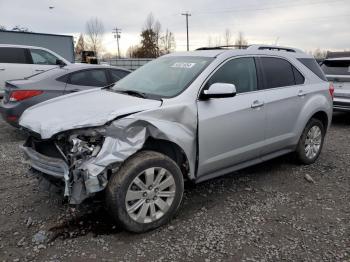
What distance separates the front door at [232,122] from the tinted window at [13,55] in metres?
8.61

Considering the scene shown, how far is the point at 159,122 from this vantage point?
3256 mm

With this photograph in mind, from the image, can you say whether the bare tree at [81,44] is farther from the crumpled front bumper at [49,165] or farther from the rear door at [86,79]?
the crumpled front bumper at [49,165]

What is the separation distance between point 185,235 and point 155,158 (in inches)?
31.1

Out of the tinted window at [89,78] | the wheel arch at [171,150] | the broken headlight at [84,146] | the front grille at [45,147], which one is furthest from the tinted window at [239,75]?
the tinted window at [89,78]

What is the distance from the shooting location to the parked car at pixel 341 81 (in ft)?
26.9

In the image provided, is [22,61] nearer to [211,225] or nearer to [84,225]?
[84,225]

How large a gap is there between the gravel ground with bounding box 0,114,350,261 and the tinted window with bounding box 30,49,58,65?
6.78 metres

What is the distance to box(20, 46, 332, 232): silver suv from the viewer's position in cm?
301

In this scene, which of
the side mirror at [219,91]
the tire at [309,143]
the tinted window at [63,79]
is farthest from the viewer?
the tinted window at [63,79]

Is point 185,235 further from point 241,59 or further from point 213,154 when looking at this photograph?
point 241,59

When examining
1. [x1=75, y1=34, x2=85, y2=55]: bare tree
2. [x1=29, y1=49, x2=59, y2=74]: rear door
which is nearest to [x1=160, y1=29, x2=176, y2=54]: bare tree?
[x1=75, y1=34, x2=85, y2=55]: bare tree

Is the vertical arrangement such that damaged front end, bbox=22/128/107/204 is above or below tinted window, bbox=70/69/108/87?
below

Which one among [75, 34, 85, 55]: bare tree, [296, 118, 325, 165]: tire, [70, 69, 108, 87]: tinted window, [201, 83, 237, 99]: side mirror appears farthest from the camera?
Result: [75, 34, 85, 55]: bare tree

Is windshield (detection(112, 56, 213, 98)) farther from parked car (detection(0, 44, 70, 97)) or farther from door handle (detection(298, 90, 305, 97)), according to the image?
parked car (detection(0, 44, 70, 97))
